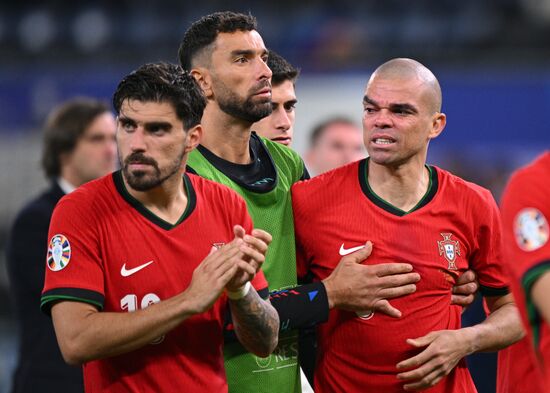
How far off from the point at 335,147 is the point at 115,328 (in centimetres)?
407

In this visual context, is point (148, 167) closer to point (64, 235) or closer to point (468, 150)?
point (64, 235)

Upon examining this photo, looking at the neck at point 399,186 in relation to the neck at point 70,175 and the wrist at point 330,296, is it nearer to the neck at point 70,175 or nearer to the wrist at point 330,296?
the wrist at point 330,296

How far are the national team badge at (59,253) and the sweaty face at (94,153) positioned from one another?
2.56 meters

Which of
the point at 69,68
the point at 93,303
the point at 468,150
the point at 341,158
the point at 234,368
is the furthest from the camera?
the point at 69,68

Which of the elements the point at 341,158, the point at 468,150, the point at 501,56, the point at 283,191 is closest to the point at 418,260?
the point at 283,191

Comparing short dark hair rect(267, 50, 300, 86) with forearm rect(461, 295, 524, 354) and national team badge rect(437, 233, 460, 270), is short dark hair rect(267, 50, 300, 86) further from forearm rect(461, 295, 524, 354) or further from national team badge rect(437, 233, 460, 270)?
forearm rect(461, 295, 524, 354)

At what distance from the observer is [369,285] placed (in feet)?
13.0

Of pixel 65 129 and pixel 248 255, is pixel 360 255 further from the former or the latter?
pixel 65 129

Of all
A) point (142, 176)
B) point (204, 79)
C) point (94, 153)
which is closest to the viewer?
point (142, 176)

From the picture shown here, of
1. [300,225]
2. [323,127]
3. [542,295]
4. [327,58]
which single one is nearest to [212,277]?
[300,225]

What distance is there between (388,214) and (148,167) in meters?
1.07

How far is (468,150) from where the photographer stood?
39.8 ft

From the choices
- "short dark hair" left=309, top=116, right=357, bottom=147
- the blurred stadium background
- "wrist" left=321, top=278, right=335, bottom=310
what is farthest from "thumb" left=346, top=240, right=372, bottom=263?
the blurred stadium background

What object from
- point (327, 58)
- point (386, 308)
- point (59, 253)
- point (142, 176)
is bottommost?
point (386, 308)
